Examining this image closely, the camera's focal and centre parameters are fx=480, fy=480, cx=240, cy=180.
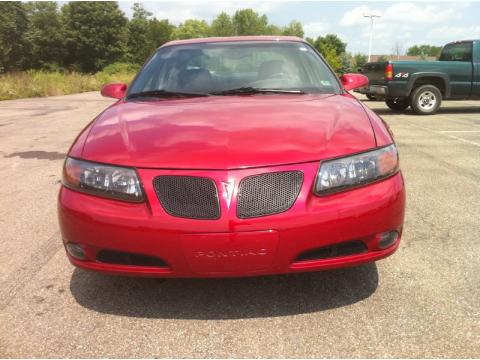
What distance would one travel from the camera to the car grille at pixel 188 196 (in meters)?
2.16

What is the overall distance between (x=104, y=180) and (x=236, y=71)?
1585 mm

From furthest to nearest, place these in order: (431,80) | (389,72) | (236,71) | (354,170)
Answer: (431,80) → (389,72) → (236,71) → (354,170)

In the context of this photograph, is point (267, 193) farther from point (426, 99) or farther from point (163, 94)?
point (426, 99)

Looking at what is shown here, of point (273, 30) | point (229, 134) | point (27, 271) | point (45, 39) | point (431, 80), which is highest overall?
point (273, 30)

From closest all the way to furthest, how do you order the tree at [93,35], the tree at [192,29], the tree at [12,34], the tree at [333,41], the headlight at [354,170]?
1. the headlight at [354,170]
2. the tree at [12,34]
3. the tree at [93,35]
4. the tree at [333,41]
5. the tree at [192,29]

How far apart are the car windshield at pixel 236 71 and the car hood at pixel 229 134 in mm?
384

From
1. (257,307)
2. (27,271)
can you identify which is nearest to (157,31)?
(27,271)

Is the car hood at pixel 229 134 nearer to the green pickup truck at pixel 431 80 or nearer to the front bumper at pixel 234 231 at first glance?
the front bumper at pixel 234 231

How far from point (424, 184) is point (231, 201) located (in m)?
3.41

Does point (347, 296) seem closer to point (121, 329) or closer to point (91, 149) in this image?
point (121, 329)

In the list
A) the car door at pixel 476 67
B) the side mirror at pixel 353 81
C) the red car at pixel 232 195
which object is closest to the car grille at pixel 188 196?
the red car at pixel 232 195

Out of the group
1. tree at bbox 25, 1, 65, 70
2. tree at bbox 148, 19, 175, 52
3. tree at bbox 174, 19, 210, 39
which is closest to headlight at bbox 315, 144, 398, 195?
tree at bbox 25, 1, 65, 70

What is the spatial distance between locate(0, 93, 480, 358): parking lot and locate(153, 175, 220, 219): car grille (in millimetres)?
605

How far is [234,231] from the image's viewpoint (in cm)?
210
